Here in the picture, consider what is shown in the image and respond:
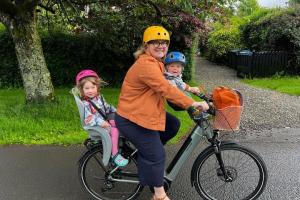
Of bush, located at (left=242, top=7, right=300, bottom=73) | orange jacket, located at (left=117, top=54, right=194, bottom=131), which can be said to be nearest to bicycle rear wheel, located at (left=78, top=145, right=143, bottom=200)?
orange jacket, located at (left=117, top=54, right=194, bottom=131)

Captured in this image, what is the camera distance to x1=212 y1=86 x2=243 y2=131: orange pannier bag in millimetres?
3900

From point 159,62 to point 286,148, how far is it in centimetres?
321

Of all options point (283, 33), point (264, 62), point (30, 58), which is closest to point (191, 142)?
point (30, 58)

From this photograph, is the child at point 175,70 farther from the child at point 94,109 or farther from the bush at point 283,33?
the bush at point 283,33

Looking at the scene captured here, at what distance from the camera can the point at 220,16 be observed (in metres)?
9.34

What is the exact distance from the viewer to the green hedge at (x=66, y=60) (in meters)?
13.0

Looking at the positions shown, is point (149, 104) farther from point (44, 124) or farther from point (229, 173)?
point (44, 124)

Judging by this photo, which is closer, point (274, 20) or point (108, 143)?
point (108, 143)

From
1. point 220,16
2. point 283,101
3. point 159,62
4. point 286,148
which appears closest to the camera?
point 159,62

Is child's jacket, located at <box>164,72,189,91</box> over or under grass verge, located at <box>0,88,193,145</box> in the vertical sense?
over

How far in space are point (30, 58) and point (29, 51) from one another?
0.13m

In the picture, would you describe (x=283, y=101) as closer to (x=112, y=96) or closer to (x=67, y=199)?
(x=112, y=96)

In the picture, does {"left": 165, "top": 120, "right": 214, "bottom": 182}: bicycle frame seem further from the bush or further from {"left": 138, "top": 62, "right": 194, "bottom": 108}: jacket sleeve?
the bush

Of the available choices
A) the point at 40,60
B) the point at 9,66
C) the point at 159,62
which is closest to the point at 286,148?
the point at 159,62
